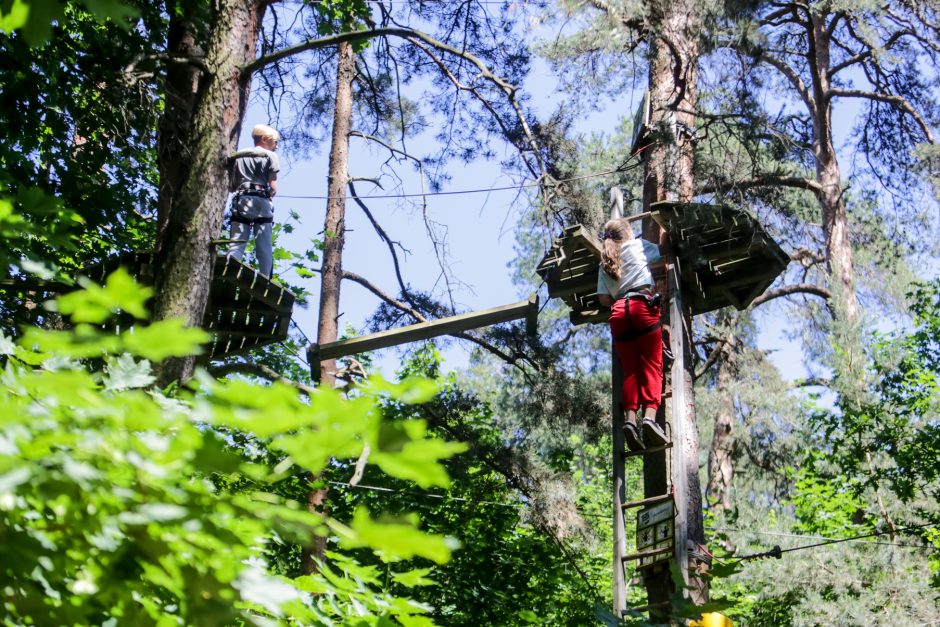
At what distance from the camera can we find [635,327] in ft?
21.0

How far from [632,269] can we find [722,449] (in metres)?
10.5

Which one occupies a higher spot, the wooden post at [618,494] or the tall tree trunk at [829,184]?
the tall tree trunk at [829,184]

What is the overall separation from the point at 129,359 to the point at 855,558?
38.5 feet

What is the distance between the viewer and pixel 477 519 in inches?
444

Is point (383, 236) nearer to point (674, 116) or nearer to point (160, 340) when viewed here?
point (674, 116)

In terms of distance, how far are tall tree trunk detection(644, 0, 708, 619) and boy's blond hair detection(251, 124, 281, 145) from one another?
2974mm

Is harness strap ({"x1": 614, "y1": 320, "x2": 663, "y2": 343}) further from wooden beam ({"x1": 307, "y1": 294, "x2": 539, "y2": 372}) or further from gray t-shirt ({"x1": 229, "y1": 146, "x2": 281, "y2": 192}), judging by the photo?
gray t-shirt ({"x1": 229, "y1": 146, "x2": 281, "y2": 192})

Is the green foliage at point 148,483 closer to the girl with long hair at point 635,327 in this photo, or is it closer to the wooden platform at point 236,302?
the wooden platform at point 236,302

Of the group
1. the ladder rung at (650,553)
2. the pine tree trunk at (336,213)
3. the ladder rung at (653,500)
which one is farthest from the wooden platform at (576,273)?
the pine tree trunk at (336,213)

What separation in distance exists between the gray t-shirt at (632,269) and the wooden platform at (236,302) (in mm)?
2392

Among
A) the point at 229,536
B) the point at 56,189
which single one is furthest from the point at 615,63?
the point at 229,536

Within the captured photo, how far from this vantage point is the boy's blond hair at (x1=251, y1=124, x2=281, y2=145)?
23.1 ft

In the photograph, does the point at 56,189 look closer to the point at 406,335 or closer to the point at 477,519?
the point at 406,335

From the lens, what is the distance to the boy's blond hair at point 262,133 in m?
7.05
